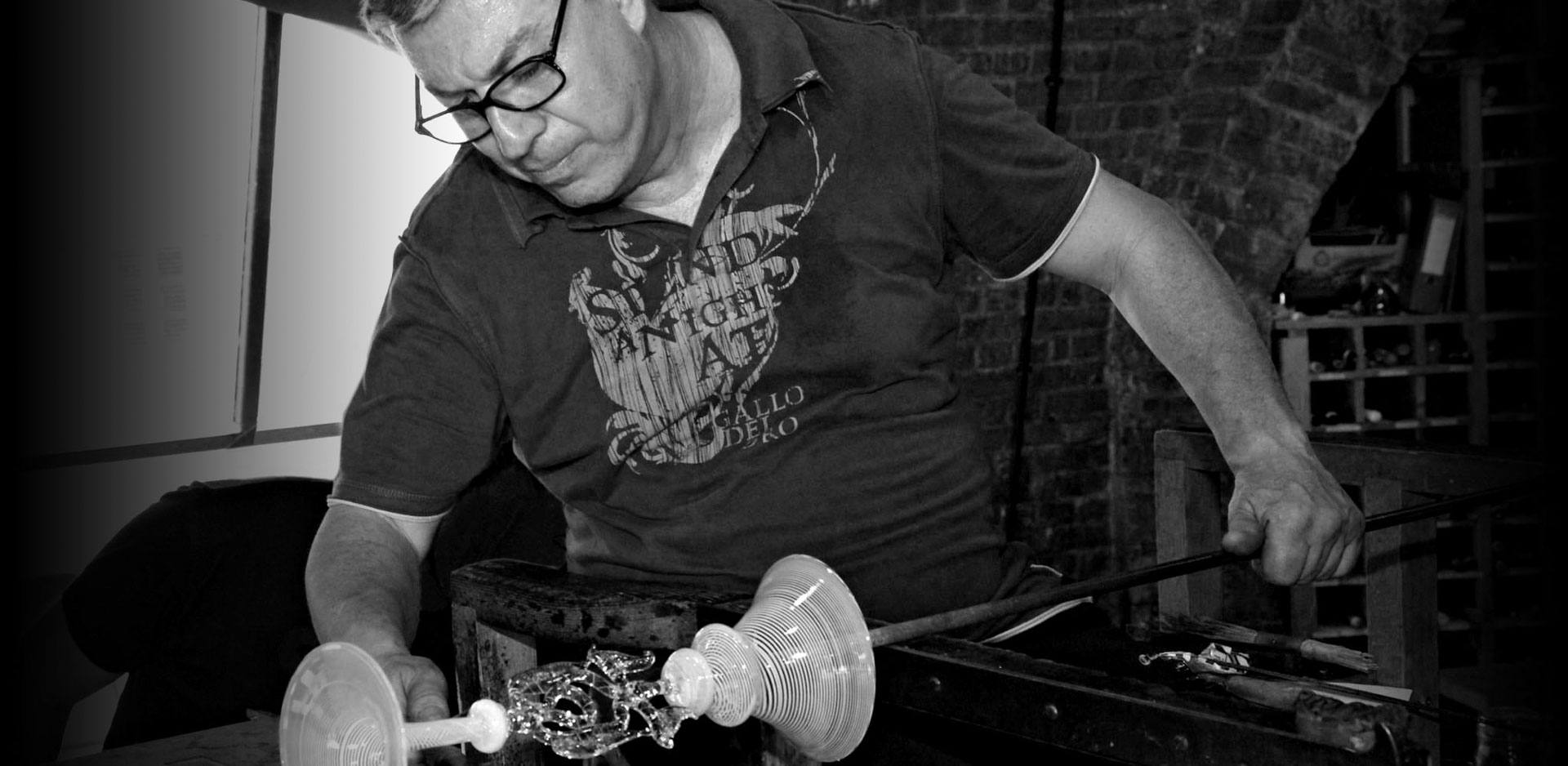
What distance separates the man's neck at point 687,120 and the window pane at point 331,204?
3.91 meters

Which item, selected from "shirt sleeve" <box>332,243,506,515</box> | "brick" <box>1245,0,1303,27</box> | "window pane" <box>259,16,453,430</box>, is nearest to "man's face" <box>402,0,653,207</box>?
"shirt sleeve" <box>332,243,506,515</box>

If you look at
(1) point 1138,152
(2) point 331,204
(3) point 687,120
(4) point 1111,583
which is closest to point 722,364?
(3) point 687,120

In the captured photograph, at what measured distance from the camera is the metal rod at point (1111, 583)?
4.39ft

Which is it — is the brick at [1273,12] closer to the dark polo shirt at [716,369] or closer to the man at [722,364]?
the man at [722,364]

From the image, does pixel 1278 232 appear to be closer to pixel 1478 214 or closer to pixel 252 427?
pixel 1478 214

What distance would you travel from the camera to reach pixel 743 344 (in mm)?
1822

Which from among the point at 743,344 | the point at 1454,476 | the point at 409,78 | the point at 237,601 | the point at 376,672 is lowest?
the point at 237,601

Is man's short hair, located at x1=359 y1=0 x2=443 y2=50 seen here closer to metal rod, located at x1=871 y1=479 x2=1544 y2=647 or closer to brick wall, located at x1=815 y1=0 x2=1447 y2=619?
metal rod, located at x1=871 y1=479 x2=1544 y2=647

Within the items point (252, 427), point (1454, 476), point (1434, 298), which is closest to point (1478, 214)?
point (1434, 298)

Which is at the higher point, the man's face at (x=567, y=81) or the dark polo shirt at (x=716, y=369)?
the man's face at (x=567, y=81)

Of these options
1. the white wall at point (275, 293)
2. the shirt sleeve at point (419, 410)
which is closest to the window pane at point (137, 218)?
the white wall at point (275, 293)

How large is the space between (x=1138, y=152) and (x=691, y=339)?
3478 millimetres

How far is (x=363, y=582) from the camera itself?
1.69 m

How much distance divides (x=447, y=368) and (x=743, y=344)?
414mm
